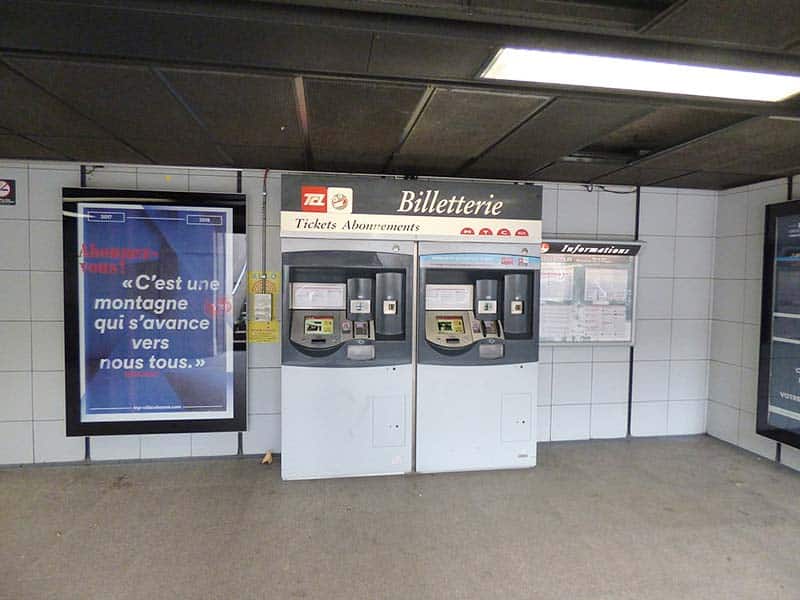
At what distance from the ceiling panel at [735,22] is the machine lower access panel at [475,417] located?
2531 mm

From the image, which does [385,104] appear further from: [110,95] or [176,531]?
[176,531]

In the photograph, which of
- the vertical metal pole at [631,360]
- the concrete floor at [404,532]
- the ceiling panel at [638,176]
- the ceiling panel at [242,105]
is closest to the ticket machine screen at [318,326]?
the concrete floor at [404,532]

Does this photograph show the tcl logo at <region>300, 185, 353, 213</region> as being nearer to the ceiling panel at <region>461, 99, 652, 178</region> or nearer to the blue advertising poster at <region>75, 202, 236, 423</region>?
the blue advertising poster at <region>75, 202, 236, 423</region>

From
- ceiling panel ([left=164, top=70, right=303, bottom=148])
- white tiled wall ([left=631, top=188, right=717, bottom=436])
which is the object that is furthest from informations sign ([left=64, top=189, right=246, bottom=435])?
white tiled wall ([left=631, top=188, right=717, bottom=436])

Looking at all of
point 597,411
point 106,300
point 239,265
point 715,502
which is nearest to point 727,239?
point 597,411

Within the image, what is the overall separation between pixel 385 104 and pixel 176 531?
2.75 metres

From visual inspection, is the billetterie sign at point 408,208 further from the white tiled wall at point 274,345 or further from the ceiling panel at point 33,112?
the ceiling panel at point 33,112

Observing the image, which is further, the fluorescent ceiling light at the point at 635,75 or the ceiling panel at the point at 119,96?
the ceiling panel at the point at 119,96

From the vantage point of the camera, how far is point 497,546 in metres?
2.78

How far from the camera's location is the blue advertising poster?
370 centimetres

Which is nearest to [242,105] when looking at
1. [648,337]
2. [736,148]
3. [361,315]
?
[361,315]

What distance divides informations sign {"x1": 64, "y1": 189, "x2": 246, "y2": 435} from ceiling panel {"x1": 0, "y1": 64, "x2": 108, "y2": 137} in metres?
0.86

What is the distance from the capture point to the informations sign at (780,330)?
3.76 m

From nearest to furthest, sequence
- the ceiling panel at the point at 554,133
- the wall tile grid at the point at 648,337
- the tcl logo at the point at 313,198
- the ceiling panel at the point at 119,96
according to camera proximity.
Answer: the ceiling panel at the point at 119,96, the ceiling panel at the point at 554,133, the tcl logo at the point at 313,198, the wall tile grid at the point at 648,337
